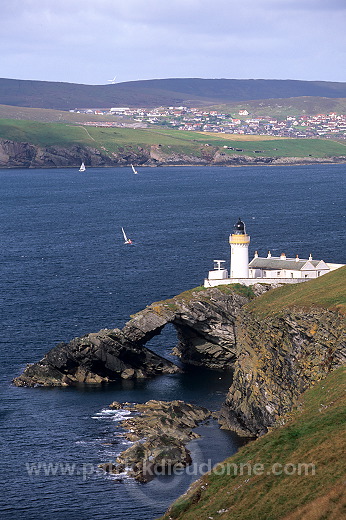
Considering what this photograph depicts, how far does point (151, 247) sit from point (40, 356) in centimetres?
6528

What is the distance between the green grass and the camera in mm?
70438

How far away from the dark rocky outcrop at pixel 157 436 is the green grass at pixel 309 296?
1102 cm

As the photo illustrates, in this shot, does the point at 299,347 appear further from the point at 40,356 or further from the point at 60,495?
the point at 40,356

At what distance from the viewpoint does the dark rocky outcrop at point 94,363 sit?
276 feet

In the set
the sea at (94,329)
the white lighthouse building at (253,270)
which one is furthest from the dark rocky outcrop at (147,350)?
the white lighthouse building at (253,270)

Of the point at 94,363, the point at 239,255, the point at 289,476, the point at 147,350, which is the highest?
the point at 239,255

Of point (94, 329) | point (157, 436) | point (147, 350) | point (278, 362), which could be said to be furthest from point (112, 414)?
point (94, 329)

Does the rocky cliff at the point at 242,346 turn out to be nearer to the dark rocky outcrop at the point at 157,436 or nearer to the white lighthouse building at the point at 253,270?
the white lighthouse building at the point at 253,270

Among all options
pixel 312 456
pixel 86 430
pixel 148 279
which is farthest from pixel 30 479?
pixel 148 279

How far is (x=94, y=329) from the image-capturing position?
9794 centimetres

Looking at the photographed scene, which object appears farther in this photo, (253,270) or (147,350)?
(253,270)

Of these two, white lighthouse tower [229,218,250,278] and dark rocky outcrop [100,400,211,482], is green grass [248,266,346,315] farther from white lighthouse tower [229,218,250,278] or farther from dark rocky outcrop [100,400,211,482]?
dark rocky outcrop [100,400,211,482]

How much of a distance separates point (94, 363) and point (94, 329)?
12.2 metres

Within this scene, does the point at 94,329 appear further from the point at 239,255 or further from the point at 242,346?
the point at 242,346
